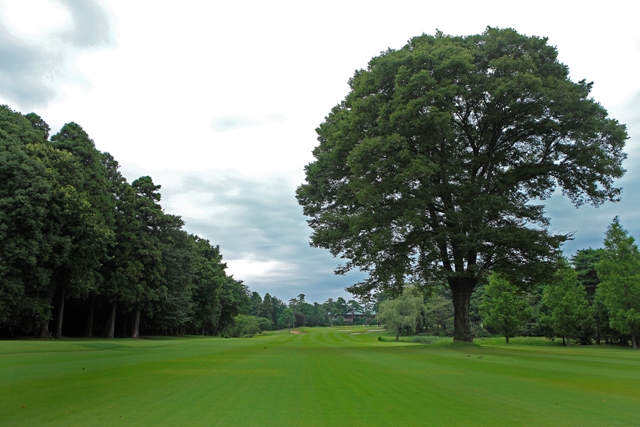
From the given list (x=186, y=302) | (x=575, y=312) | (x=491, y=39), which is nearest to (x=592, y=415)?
(x=491, y=39)

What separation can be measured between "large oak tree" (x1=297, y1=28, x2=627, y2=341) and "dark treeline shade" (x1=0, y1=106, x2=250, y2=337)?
21394 mm

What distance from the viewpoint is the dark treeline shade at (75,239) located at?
29.6 metres

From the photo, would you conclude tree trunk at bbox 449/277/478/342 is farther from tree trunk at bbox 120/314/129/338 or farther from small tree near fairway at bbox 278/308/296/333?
small tree near fairway at bbox 278/308/296/333

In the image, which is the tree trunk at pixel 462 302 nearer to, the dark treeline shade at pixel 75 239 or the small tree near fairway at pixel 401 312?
the dark treeline shade at pixel 75 239

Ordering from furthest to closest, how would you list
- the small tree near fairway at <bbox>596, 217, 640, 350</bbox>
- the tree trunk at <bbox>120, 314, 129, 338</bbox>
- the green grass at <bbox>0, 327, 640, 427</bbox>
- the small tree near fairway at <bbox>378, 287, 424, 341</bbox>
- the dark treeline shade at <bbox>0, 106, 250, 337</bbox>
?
the small tree near fairway at <bbox>378, 287, 424, 341</bbox>
the tree trunk at <bbox>120, 314, 129, 338</bbox>
the small tree near fairway at <bbox>596, 217, 640, 350</bbox>
the dark treeline shade at <bbox>0, 106, 250, 337</bbox>
the green grass at <bbox>0, 327, 640, 427</bbox>

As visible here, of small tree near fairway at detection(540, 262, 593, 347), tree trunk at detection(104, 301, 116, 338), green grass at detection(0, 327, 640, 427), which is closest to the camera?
green grass at detection(0, 327, 640, 427)

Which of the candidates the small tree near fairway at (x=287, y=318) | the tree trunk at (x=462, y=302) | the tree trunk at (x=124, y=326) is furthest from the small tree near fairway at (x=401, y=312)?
the small tree near fairway at (x=287, y=318)

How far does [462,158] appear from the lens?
Answer: 2619 cm

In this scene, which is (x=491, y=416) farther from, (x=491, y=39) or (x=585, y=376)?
(x=491, y=39)

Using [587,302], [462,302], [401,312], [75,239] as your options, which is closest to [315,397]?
[462,302]

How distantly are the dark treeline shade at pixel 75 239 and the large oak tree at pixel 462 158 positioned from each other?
21394 millimetres

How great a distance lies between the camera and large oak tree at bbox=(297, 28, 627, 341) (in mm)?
22266

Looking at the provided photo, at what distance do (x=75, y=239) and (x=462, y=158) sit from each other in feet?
106

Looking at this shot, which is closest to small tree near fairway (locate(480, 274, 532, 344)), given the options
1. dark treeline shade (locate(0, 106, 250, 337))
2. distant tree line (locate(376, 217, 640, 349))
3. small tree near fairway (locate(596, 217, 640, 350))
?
distant tree line (locate(376, 217, 640, 349))
